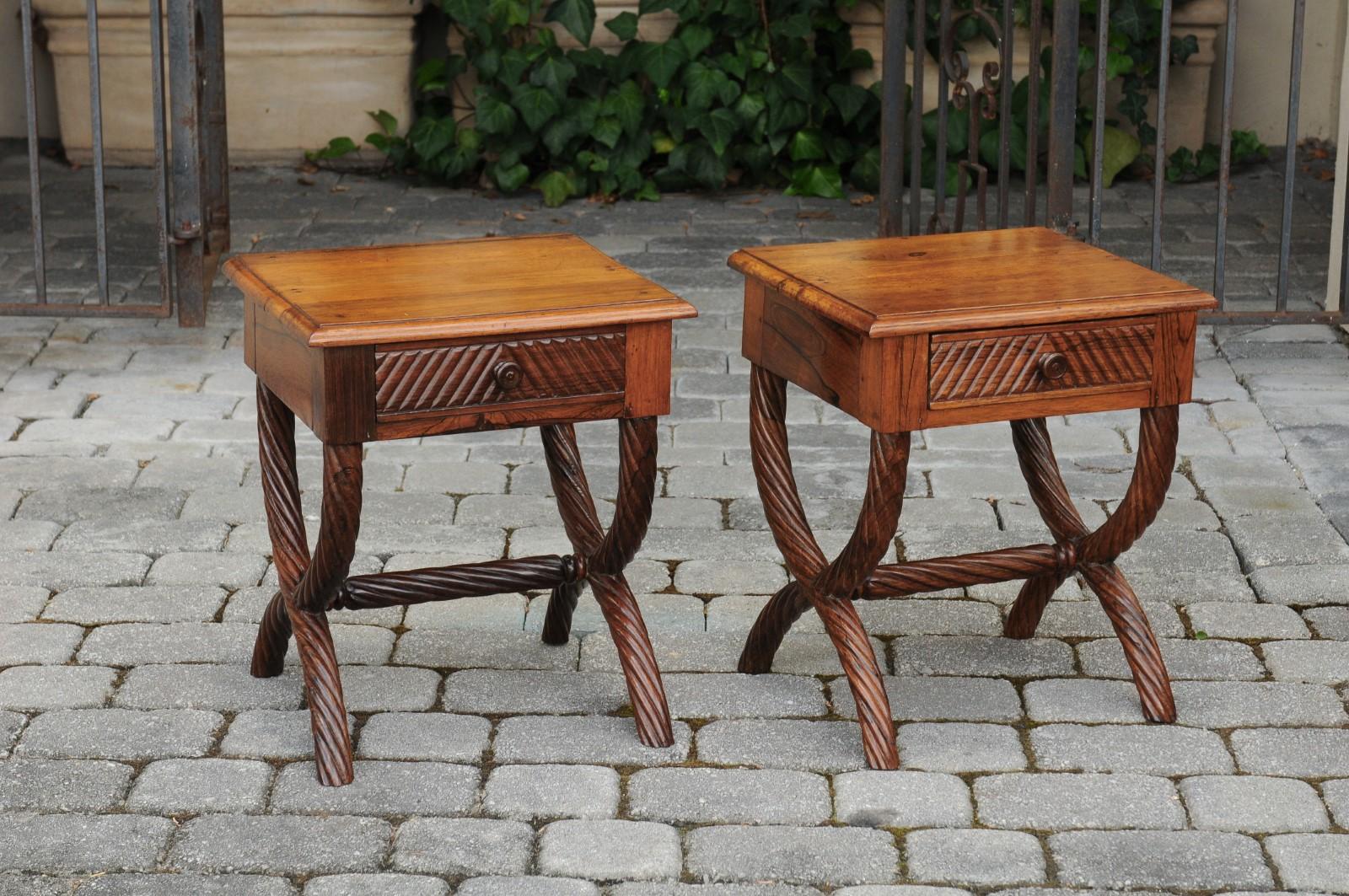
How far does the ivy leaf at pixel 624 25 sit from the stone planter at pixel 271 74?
1028 millimetres

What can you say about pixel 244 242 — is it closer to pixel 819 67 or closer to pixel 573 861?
pixel 819 67

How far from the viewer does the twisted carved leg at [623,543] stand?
2.99 m

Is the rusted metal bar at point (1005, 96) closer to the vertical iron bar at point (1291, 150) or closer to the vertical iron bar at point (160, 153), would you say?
the vertical iron bar at point (1291, 150)

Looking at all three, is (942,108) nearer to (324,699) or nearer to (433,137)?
(433,137)

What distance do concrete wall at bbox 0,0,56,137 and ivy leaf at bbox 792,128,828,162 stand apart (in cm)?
365

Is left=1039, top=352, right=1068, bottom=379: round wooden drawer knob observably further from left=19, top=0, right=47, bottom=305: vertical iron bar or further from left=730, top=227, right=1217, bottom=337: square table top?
left=19, top=0, right=47, bottom=305: vertical iron bar

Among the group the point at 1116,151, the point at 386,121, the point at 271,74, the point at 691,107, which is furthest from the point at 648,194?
the point at 1116,151

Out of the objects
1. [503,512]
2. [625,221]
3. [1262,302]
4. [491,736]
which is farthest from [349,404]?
[625,221]

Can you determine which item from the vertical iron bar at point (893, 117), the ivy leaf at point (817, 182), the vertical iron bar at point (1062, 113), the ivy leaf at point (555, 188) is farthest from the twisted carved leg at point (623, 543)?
the ivy leaf at point (817, 182)

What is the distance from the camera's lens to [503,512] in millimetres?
4203

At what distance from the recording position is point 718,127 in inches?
304

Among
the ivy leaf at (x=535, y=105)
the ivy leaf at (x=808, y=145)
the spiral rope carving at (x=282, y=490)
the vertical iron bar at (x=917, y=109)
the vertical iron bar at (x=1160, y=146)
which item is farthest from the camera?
the ivy leaf at (x=808, y=145)

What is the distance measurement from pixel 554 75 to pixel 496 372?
5.24 metres


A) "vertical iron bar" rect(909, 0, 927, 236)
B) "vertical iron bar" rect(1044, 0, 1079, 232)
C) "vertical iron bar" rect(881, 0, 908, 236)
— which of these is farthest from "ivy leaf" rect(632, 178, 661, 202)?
"vertical iron bar" rect(1044, 0, 1079, 232)
